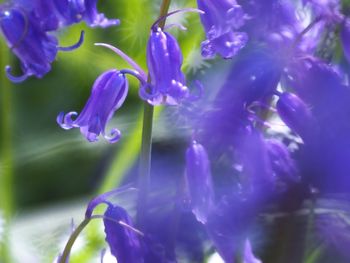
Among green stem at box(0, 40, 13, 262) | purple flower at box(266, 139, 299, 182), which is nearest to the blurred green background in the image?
green stem at box(0, 40, 13, 262)

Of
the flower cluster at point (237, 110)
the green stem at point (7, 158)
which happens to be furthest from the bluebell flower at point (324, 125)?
the green stem at point (7, 158)

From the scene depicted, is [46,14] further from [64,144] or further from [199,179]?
[64,144]

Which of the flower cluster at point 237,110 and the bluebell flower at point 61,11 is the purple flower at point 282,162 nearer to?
the flower cluster at point 237,110

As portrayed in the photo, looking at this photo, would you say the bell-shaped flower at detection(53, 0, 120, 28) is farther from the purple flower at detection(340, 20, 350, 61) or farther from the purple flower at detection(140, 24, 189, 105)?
the purple flower at detection(340, 20, 350, 61)

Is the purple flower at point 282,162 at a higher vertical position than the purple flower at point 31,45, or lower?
lower

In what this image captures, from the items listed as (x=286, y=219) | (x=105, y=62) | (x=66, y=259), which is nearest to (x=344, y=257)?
(x=286, y=219)

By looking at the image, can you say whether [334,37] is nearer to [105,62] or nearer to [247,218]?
[247,218]
